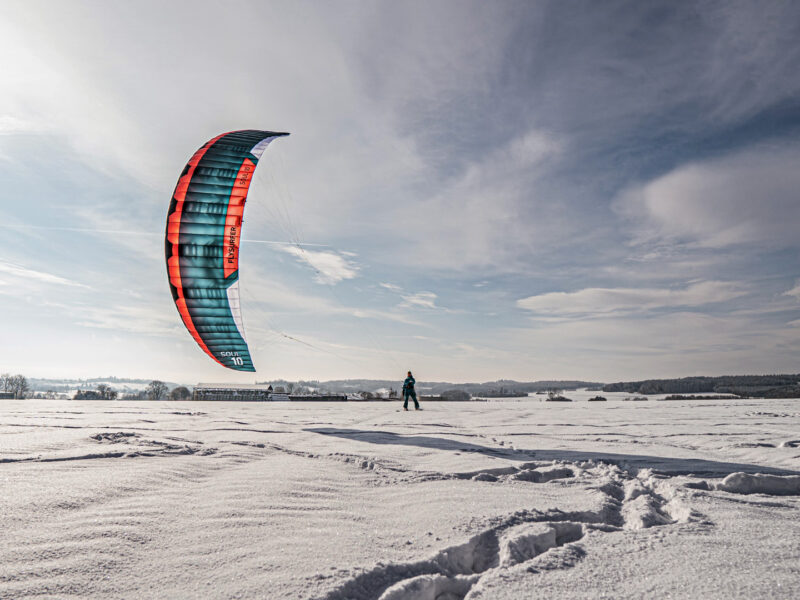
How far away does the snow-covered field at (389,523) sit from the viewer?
167 centimetres

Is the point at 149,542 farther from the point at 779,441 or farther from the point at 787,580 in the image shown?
the point at 779,441

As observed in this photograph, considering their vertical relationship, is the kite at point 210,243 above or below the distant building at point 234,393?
above

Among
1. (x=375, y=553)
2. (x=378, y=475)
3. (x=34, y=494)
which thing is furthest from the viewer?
(x=378, y=475)

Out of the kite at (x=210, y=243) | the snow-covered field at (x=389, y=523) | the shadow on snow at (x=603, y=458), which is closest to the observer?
the snow-covered field at (x=389, y=523)

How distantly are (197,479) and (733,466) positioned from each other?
479cm

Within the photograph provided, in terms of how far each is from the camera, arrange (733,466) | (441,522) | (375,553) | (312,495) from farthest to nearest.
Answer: (733,466)
(312,495)
(441,522)
(375,553)

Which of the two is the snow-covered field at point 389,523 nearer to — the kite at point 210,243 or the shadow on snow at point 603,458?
the shadow on snow at point 603,458

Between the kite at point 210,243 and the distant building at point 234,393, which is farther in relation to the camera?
the distant building at point 234,393

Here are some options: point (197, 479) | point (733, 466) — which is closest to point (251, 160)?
point (197, 479)

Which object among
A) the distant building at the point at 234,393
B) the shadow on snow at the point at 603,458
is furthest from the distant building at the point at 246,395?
the shadow on snow at the point at 603,458

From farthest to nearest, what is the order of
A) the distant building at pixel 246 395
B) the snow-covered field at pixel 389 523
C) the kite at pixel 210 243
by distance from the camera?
the distant building at pixel 246 395 < the kite at pixel 210 243 < the snow-covered field at pixel 389 523

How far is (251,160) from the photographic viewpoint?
11.0 metres

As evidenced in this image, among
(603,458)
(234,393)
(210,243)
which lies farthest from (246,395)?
(603,458)

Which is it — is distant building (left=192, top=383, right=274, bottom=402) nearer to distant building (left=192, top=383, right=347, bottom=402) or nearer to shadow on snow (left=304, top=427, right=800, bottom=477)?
distant building (left=192, top=383, right=347, bottom=402)
